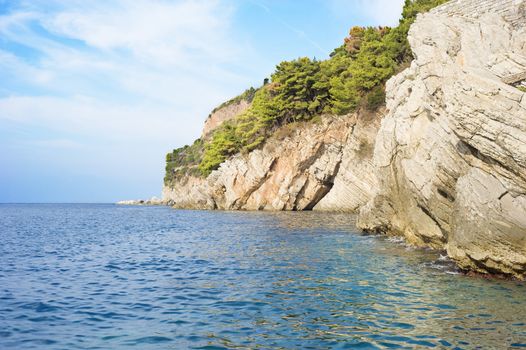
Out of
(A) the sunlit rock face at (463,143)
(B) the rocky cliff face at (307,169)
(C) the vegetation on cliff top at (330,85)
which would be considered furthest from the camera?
(B) the rocky cliff face at (307,169)

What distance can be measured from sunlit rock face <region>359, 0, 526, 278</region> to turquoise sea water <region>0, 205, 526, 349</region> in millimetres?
1665

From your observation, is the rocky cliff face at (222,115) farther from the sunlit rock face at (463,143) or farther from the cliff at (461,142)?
the sunlit rock face at (463,143)

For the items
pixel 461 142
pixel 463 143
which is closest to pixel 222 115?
pixel 461 142

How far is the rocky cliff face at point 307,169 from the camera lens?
5394 cm

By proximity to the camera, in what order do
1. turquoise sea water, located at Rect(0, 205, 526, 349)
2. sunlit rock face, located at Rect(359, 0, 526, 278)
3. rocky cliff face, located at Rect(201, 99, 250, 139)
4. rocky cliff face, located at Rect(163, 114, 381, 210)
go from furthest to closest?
rocky cliff face, located at Rect(201, 99, 250, 139), rocky cliff face, located at Rect(163, 114, 381, 210), sunlit rock face, located at Rect(359, 0, 526, 278), turquoise sea water, located at Rect(0, 205, 526, 349)

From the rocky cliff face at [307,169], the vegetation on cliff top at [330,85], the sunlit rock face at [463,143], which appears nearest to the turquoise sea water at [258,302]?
the sunlit rock face at [463,143]

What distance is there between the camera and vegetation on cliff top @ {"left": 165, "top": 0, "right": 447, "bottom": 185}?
53531 millimetres

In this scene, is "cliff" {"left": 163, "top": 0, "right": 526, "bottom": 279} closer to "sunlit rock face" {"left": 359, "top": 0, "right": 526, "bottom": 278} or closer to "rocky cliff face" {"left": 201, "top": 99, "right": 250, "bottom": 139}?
"sunlit rock face" {"left": 359, "top": 0, "right": 526, "bottom": 278}

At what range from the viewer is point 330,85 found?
64.6m

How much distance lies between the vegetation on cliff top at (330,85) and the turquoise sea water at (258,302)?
3483 cm

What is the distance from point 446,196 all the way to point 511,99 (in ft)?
20.6

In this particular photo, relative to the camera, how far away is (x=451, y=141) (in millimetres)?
16969

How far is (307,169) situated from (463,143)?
47559 mm

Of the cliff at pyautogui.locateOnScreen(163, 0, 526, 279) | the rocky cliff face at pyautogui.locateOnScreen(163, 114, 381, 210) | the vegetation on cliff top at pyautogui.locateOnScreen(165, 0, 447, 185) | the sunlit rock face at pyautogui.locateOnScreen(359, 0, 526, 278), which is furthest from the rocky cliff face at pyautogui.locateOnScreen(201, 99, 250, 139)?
the sunlit rock face at pyautogui.locateOnScreen(359, 0, 526, 278)
